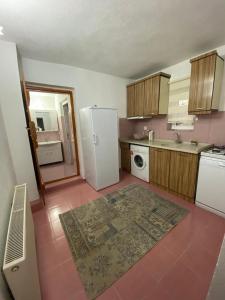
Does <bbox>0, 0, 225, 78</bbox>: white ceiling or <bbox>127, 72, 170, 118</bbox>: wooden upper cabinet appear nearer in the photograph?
<bbox>0, 0, 225, 78</bbox>: white ceiling

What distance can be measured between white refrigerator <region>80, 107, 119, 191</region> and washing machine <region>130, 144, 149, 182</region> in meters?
0.54

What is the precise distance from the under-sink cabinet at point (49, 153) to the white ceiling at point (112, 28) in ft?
8.86

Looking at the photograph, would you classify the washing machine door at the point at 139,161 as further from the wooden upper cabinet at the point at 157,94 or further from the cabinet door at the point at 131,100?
the cabinet door at the point at 131,100

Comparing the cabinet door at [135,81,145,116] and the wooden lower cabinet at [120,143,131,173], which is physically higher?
the cabinet door at [135,81,145,116]

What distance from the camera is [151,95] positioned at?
9.50 feet

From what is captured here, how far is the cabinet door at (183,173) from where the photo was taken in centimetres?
211

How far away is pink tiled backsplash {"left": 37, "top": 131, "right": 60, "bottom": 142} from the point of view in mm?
4590

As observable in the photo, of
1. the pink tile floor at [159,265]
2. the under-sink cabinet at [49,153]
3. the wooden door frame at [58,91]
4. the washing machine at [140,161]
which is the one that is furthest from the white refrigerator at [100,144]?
the under-sink cabinet at [49,153]

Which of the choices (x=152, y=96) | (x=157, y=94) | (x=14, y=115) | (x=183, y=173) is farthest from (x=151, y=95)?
(x=14, y=115)

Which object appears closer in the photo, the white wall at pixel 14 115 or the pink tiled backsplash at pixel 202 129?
the white wall at pixel 14 115

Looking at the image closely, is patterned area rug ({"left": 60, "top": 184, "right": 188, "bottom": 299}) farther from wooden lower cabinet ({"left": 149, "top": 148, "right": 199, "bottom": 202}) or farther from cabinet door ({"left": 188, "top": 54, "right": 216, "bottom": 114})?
cabinet door ({"left": 188, "top": 54, "right": 216, "bottom": 114})

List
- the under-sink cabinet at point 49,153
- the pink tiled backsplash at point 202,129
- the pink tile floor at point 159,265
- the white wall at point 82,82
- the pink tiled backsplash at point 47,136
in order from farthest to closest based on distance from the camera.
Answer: the pink tiled backsplash at point 47,136 → the under-sink cabinet at point 49,153 → the white wall at point 82,82 → the pink tiled backsplash at point 202,129 → the pink tile floor at point 159,265

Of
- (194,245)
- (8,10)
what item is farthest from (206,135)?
(8,10)

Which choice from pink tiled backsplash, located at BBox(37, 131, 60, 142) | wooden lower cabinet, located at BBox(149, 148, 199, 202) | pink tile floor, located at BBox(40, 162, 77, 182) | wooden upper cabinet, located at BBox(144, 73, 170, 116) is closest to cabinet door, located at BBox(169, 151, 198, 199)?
wooden lower cabinet, located at BBox(149, 148, 199, 202)
